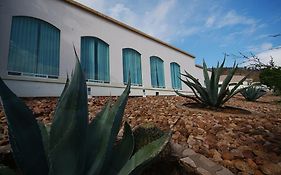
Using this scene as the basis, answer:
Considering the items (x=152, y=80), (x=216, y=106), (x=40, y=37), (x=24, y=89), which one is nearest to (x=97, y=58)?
(x=40, y=37)

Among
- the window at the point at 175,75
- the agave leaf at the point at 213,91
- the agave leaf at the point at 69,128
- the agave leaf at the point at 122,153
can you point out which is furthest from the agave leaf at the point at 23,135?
the window at the point at 175,75

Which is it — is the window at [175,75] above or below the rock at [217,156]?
above

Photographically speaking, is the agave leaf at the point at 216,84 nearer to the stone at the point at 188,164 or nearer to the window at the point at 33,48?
the stone at the point at 188,164

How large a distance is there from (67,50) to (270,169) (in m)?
6.41

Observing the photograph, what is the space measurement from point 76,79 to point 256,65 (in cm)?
192

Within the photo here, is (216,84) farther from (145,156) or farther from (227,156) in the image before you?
(145,156)

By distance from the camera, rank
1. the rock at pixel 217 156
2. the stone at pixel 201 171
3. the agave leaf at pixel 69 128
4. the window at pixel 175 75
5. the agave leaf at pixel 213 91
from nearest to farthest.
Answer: the agave leaf at pixel 69 128 → the stone at pixel 201 171 → the rock at pixel 217 156 → the agave leaf at pixel 213 91 → the window at pixel 175 75

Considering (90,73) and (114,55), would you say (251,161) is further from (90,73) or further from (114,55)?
(114,55)

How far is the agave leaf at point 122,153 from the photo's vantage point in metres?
0.93

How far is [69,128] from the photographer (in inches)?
27.4

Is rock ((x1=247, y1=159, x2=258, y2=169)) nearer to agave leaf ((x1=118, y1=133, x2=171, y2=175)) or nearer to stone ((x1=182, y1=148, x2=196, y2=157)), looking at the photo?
stone ((x1=182, y1=148, x2=196, y2=157))

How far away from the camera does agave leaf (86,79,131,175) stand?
0.84 m

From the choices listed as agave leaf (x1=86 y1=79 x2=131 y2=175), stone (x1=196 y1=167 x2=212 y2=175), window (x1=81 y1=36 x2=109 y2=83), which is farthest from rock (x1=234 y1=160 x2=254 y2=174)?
window (x1=81 y1=36 x2=109 y2=83)

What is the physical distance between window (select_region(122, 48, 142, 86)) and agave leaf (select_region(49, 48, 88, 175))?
307 inches
